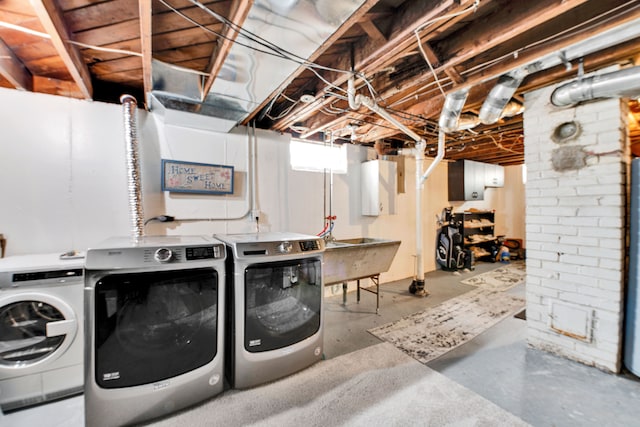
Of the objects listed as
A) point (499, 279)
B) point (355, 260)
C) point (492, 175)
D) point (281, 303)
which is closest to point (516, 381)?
point (355, 260)

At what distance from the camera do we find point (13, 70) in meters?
1.92

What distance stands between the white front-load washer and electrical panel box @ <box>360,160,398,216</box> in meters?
3.41

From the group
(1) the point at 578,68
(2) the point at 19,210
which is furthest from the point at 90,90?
(1) the point at 578,68

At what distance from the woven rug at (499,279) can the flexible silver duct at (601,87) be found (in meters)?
3.19

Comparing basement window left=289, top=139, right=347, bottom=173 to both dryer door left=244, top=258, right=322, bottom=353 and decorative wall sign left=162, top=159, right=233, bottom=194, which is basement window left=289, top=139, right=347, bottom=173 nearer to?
decorative wall sign left=162, top=159, right=233, bottom=194

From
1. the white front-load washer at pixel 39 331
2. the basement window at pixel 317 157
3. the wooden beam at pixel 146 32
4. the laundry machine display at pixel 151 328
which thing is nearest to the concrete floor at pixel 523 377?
the laundry machine display at pixel 151 328

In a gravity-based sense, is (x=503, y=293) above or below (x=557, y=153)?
below

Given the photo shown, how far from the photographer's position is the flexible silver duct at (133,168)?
90.1 inches

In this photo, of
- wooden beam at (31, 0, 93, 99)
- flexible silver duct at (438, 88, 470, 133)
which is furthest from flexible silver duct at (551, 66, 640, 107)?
wooden beam at (31, 0, 93, 99)

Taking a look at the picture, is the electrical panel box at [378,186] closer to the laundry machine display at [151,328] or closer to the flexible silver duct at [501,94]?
the flexible silver duct at [501,94]

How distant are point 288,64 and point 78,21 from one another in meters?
1.36

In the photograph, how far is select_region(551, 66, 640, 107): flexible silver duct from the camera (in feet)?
5.82

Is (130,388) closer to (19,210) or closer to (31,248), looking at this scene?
(31,248)

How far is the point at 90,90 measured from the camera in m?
2.22
